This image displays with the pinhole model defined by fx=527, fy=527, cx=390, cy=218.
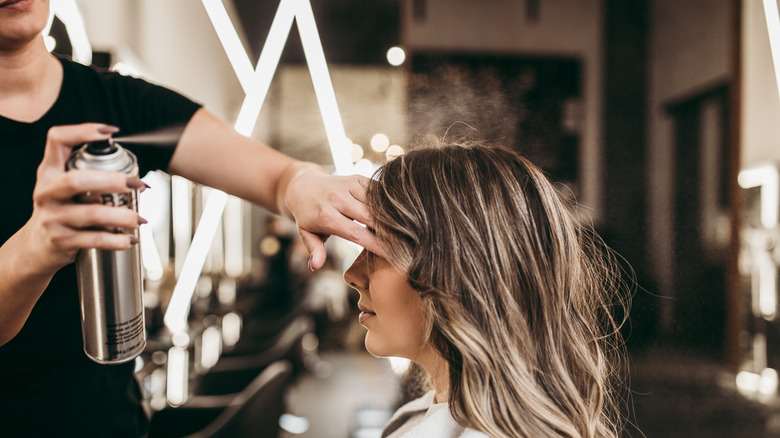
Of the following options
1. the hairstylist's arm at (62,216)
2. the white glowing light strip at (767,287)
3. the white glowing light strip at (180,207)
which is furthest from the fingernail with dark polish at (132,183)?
the white glowing light strip at (180,207)

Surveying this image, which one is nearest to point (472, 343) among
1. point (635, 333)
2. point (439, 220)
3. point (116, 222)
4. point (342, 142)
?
point (439, 220)

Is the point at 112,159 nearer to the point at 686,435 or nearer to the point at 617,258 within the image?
the point at 617,258

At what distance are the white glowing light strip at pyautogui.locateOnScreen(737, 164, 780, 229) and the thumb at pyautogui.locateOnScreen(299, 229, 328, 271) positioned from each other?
1.64 metres

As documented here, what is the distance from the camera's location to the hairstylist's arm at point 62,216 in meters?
0.50

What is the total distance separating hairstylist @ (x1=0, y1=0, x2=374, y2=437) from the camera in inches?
34.1

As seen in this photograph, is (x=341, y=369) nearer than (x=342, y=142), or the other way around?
(x=342, y=142)

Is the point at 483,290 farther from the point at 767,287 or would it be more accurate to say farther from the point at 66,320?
the point at 767,287

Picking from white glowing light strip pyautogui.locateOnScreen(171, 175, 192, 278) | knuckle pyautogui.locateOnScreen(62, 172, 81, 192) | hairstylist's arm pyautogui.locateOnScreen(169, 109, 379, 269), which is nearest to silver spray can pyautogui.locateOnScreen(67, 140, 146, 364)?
knuckle pyautogui.locateOnScreen(62, 172, 81, 192)

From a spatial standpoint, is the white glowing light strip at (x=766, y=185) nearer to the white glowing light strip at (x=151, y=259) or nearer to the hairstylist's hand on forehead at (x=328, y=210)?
the hairstylist's hand on forehead at (x=328, y=210)

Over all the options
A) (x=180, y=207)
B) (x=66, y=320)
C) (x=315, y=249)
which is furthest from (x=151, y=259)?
(x=315, y=249)

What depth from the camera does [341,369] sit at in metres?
4.49

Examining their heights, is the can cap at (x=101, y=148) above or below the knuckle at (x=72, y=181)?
above

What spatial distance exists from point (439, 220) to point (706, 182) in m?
1.39

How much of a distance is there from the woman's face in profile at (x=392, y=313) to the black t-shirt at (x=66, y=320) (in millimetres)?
491
